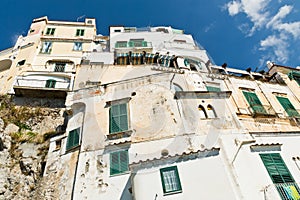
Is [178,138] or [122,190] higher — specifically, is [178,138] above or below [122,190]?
above

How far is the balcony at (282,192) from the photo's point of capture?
12.2 meters

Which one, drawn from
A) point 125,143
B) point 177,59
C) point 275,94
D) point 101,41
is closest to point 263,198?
point 125,143

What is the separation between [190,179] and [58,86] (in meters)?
17.8

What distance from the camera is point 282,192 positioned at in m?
12.5

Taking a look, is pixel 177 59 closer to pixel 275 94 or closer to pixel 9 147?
pixel 275 94

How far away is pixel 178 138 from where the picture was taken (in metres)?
15.0

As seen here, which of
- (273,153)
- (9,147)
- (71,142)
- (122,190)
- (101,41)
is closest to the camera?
(122,190)

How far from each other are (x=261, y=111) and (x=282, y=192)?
27.6ft

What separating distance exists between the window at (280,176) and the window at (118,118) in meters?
8.58

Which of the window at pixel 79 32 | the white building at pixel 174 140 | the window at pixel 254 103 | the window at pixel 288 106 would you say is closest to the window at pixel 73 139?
the white building at pixel 174 140

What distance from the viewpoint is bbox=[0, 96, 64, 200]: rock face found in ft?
51.8

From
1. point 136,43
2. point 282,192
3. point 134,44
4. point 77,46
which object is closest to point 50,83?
point 77,46

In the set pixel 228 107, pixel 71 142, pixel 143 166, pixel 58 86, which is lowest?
pixel 143 166

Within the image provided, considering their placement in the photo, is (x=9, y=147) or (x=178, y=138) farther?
(x=9, y=147)
